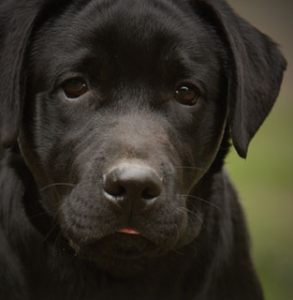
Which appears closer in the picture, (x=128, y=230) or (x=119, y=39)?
(x=128, y=230)

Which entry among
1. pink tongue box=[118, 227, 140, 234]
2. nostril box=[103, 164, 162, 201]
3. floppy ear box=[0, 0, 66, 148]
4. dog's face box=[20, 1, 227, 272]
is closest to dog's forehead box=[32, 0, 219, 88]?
dog's face box=[20, 1, 227, 272]

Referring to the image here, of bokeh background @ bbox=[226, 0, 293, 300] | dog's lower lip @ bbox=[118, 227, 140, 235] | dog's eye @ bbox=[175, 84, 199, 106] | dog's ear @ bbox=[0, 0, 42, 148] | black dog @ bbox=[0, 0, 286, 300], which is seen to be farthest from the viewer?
bokeh background @ bbox=[226, 0, 293, 300]

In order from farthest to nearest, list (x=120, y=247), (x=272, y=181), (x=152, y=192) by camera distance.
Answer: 1. (x=272, y=181)
2. (x=120, y=247)
3. (x=152, y=192)

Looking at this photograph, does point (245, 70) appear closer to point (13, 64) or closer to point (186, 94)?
point (186, 94)

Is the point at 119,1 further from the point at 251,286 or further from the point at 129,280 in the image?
the point at 251,286

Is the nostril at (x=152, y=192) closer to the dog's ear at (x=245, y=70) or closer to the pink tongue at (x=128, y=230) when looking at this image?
the pink tongue at (x=128, y=230)

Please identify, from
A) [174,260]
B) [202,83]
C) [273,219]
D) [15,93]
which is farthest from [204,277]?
[273,219]

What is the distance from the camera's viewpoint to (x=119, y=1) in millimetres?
4148

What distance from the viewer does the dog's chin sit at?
147 inches

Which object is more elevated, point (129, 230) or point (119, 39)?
point (119, 39)

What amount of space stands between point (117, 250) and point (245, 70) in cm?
114

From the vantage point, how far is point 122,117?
3.94m

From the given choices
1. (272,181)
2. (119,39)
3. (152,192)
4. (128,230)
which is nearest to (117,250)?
(128,230)

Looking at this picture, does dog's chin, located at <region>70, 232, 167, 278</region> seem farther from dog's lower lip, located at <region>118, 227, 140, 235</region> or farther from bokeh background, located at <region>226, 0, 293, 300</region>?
bokeh background, located at <region>226, 0, 293, 300</region>
